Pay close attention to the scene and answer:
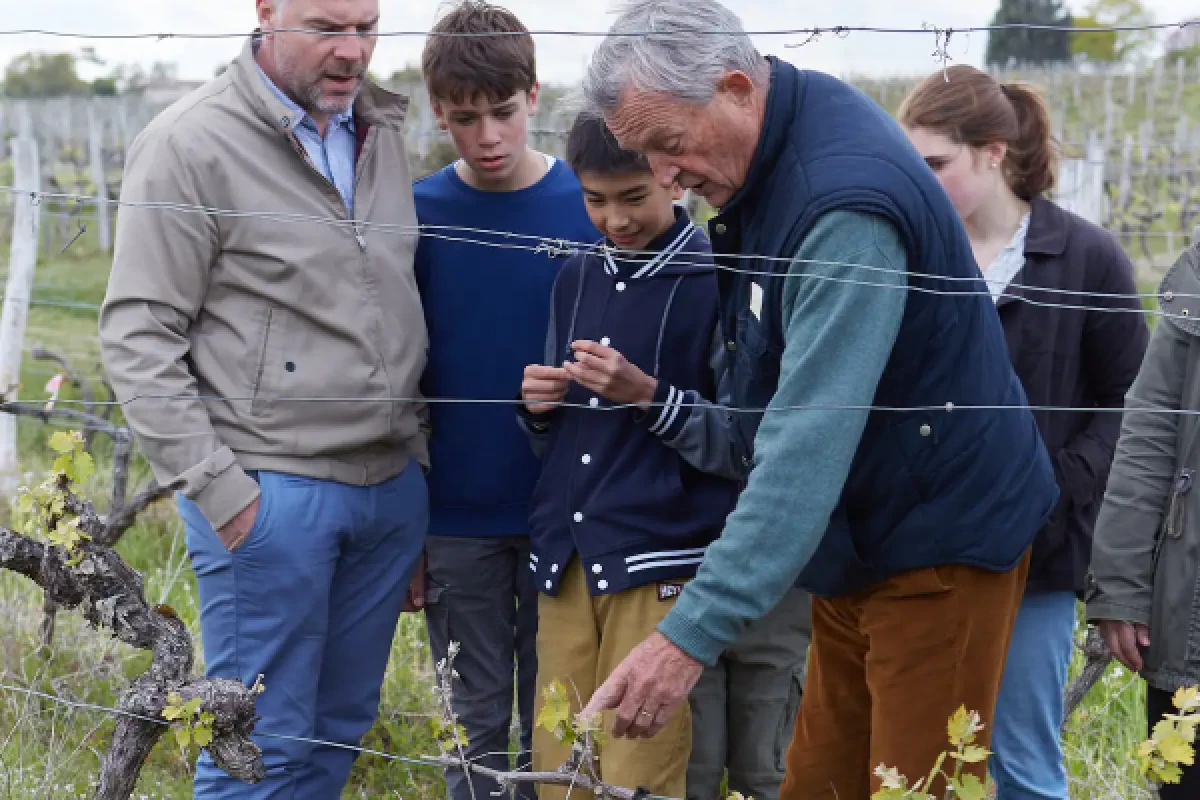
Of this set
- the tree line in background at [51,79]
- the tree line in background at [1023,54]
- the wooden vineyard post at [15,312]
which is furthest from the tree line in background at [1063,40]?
the wooden vineyard post at [15,312]

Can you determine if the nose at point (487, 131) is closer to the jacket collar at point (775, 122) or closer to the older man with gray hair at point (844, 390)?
the older man with gray hair at point (844, 390)

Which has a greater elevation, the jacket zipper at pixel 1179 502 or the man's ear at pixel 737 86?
the man's ear at pixel 737 86

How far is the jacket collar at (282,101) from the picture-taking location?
2642mm

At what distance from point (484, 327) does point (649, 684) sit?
1.16 metres

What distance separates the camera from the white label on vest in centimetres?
215

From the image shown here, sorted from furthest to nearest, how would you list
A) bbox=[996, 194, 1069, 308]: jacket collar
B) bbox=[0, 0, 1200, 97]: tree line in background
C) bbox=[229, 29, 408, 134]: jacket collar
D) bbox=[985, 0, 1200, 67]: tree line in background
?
bbox=[985, 0, 1200, 67]: tree line in background, bbox=[0, 0, 1200, 97]: tree line in background, bbox=[996, 194, 1069, 308]: jacket collar, bbox=[229, 29, 408, 134]: jacket collar

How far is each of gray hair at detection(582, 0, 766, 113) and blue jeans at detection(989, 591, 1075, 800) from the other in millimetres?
1307

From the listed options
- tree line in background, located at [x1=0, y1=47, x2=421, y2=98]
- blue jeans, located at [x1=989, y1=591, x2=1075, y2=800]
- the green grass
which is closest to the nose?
blue jeans, located at [x1=989, y1=591, x2=1075, y2=800]

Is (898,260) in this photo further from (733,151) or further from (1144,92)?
(1144,92)

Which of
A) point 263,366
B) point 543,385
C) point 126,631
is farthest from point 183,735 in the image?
point 543,385

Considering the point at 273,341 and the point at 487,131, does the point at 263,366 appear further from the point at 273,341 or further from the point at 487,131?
the point at 487,131

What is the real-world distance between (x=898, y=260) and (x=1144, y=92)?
84.1 ft

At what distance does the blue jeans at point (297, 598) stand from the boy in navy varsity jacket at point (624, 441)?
1.11 ft

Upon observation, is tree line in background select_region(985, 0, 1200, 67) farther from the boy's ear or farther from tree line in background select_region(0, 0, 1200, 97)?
the boy's ear
